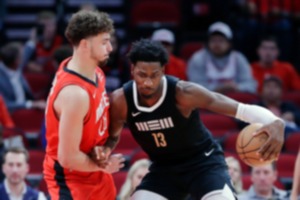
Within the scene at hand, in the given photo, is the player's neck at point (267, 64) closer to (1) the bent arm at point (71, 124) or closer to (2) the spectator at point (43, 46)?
(2) the spectator at point (43, 46)

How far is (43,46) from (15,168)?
12.7 feet

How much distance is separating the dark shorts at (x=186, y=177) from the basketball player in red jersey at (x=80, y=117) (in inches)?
14.7

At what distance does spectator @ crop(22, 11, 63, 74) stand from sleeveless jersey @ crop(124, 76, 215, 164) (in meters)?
5.14

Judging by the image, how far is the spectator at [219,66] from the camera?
10758 millimetres

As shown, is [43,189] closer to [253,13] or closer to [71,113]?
[71,113]

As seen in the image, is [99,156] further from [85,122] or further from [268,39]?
[268,39]

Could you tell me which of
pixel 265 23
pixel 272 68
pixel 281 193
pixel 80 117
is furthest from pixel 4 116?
pixel 265 23

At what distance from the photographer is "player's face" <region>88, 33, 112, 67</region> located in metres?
5.82

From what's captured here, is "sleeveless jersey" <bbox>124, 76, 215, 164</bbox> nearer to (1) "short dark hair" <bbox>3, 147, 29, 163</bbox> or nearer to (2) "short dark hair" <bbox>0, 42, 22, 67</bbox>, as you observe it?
(1) "short dark hair" <bbox>3, 147, 29, 163</bbox>

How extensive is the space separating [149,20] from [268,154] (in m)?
6.61

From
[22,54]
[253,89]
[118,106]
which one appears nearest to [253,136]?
[118,106]

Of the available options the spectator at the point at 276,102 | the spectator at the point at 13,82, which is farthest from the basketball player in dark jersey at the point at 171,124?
the spectator at the point at 13,82

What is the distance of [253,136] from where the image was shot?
6.06 metres

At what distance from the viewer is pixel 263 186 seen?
8.30 meters
